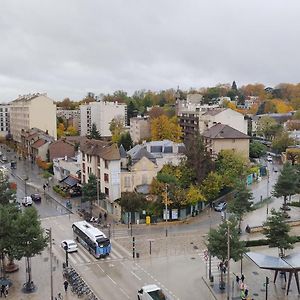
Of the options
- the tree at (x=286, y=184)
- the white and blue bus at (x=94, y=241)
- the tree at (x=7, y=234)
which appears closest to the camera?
the tree at (x=7, y=234)

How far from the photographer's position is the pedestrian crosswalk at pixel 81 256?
35750 mm

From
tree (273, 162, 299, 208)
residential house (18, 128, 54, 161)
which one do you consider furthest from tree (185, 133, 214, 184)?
residential house (18, 128, 54, 161)

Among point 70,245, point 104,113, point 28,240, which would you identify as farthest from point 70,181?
point 104,113

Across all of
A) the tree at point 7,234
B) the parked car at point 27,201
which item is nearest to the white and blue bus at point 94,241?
the tree at point 7,234

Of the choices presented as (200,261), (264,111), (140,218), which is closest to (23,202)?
(140,218)

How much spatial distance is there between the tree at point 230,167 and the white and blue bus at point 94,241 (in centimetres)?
2173

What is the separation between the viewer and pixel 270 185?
6506cm

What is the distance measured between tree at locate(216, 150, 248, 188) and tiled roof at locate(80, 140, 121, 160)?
14106 millimetres

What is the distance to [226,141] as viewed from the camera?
70625mm

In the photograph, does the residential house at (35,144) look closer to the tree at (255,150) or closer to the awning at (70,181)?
the awning at (70,181)

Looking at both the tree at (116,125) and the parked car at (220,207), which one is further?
the tree at (116,125)

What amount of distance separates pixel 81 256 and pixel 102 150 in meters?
18.7

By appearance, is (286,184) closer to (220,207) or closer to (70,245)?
(220,207)

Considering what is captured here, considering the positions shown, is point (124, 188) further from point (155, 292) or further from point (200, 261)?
point (155, 292)
